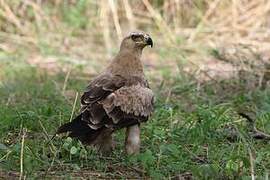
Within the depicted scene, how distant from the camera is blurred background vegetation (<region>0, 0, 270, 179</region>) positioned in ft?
14.6

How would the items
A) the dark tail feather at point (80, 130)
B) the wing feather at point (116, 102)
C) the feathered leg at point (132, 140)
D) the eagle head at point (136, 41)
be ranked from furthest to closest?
the eagle head at point (136, 41)
the feathered leg at point (132, 140)
the wing feather at point (116, 102)
the dark tail feather at point (80, 130)

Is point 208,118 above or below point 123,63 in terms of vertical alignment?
below

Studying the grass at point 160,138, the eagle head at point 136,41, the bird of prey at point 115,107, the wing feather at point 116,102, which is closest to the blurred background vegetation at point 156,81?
the grass at point 160,138

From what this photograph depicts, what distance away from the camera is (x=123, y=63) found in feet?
16.7

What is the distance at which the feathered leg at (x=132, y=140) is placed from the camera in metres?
4.77

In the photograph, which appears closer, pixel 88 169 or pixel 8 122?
pixel 88 169

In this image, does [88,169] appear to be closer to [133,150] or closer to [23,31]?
[133,150]

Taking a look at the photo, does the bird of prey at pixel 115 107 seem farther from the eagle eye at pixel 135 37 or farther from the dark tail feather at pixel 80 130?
the eagle eye at pixel 135 37

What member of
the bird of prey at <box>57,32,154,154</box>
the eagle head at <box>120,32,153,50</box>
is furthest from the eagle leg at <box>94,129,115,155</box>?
the eagle head at <box>120,32,153,50</box>

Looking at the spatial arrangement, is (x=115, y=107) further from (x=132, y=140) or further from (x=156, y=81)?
(x=156, y=81)

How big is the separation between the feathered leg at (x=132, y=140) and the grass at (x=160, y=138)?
0.07 metres

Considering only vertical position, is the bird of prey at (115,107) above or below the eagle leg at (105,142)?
above

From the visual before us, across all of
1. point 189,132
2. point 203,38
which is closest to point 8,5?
point 203,38

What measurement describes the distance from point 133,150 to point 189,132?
31.7 inches
